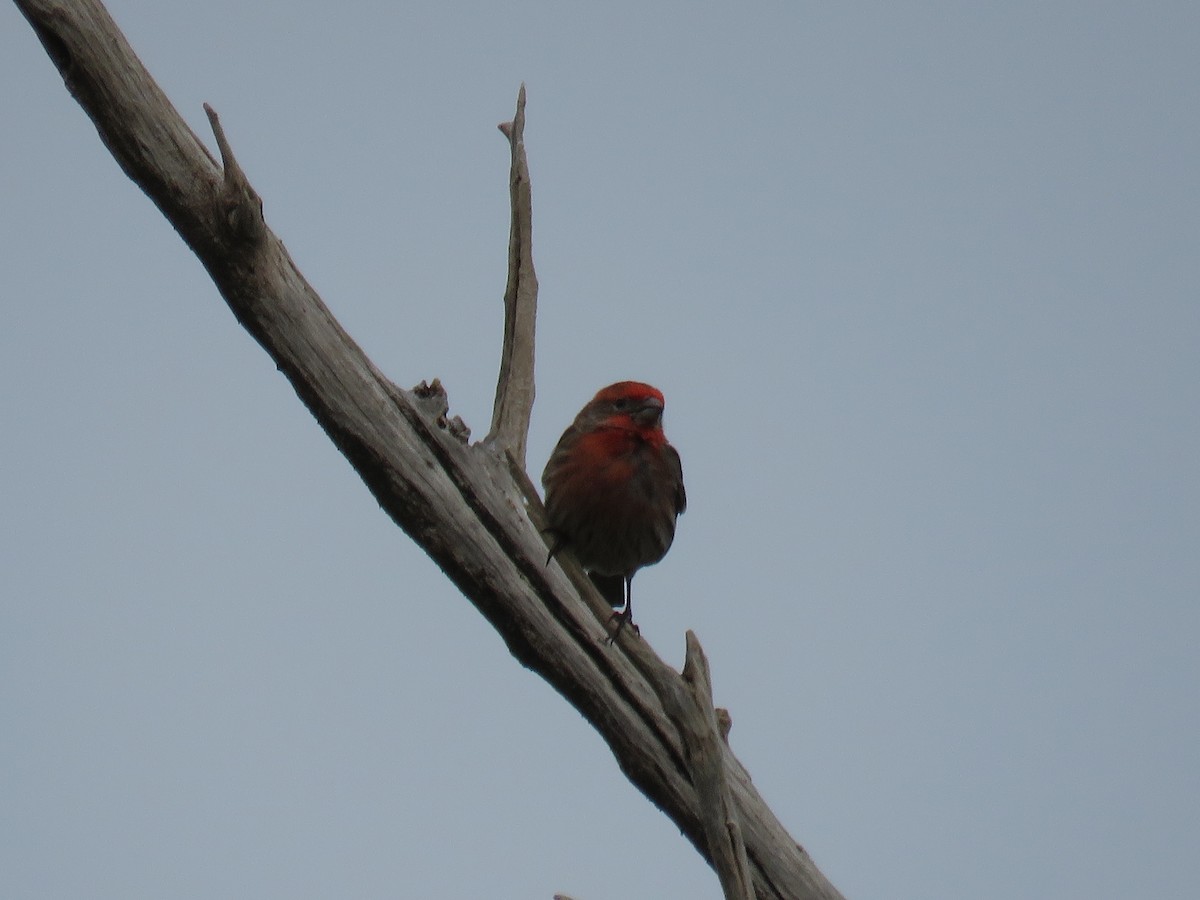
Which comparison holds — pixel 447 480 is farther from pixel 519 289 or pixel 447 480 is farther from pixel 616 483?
pixel 616 483

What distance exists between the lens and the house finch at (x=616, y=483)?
669 centimetres

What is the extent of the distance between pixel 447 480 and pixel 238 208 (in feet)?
3.91

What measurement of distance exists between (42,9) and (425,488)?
2.00 metres

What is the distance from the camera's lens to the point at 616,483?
22.2 feet

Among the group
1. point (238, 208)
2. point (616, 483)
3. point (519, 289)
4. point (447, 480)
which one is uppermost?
point (519, 289)

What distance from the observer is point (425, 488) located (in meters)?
4.67

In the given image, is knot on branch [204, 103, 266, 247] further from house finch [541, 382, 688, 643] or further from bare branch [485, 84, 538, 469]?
house finch [541, 382, 688, 643]

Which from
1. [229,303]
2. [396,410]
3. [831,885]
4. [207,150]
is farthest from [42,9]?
[831,885]

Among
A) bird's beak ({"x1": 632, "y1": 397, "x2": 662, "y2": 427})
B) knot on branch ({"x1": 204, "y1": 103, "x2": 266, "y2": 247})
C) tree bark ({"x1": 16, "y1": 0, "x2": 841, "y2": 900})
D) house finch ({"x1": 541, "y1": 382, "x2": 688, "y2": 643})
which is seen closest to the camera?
knot on branch ({"x1": 204, "y1": 103, "x2": 266, "y2": 247})

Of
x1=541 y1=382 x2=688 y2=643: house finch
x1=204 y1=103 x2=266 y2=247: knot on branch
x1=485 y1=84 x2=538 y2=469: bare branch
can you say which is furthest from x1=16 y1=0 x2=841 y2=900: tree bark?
x1=541 y1=382 x2=688 y2=643: house finch

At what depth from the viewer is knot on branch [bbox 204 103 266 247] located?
13.6 feet

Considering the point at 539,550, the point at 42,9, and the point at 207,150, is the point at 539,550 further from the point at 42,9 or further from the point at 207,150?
the point at 42,9

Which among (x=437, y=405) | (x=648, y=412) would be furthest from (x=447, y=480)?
(x=648, y=412)

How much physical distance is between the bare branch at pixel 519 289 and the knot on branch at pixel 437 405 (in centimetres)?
62
